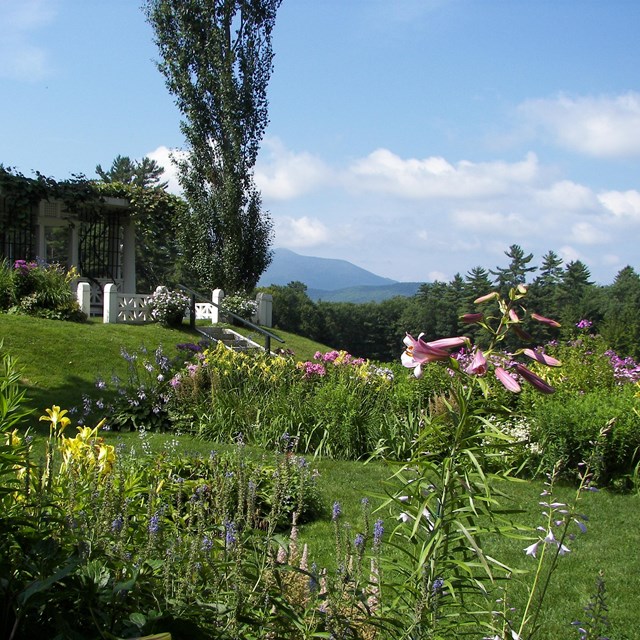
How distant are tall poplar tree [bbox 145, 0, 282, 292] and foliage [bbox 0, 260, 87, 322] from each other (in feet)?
21.3

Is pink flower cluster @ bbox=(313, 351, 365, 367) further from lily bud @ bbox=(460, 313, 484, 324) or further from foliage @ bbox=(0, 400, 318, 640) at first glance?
lily bud @ bbox=(460, 313, 484, 324)

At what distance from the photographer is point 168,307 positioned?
15.9m

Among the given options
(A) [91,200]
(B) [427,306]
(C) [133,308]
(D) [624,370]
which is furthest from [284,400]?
(B) [427,306]

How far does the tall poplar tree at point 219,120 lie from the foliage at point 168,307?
4436mm

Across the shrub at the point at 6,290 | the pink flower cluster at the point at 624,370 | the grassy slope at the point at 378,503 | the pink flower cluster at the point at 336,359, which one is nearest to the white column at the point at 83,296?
the shrub at the point at 6,290

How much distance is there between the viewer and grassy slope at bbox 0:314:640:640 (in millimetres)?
Answer: 3955

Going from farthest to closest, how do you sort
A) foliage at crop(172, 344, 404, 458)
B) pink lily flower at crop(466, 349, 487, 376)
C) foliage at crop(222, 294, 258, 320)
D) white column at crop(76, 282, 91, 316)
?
1. foliage at crop(222, 294, 258, 320)
2. white column at crop(76, 282, 91, 316)
3. foliage at crop(172, 344, 404, 458)
4. pink lily flower at crop(466, 349, 487, 376)

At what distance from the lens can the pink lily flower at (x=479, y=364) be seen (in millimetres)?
1965

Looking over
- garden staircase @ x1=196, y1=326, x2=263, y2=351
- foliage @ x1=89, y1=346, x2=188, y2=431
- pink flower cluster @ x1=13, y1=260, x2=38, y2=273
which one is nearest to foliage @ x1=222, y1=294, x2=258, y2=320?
garden staircase @ x1=196, y1=326, x2=263, y2=351

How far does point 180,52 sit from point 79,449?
19324 mm

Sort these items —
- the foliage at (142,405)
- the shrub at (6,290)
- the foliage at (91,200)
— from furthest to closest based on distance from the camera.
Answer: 1. the foliage at (91,200)
2. the shrub at (6,290)
3. the foliage at (142,405)

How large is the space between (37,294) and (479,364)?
1375 cm

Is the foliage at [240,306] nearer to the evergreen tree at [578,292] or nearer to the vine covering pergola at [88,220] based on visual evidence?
the vine covering pergola at [88,220]

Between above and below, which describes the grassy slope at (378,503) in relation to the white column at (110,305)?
below
